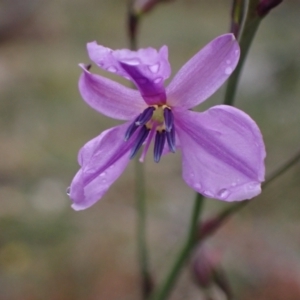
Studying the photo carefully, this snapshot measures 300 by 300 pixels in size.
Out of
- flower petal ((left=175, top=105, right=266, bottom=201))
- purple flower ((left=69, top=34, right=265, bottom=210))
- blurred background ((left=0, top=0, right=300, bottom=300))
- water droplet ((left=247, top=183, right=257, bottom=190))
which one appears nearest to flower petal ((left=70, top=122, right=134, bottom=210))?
purple flower ((left=69, top=34, right=265, bottom=210))

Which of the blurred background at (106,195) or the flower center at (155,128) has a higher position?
the flower center at (155,128)

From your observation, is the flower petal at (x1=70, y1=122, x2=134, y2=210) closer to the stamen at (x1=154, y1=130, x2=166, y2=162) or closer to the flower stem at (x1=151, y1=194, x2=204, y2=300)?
the stamen at (x1=154, y1=130, x2=166, y2=162)

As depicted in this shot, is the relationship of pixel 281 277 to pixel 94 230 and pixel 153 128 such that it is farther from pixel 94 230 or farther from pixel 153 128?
pixel 153 128

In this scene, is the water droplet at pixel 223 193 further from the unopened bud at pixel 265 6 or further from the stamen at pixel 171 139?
the unopened bud at pixel 265 6

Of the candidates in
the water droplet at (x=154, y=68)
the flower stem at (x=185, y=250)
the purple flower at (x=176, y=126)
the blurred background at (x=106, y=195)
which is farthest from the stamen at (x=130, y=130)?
the blurred background at (x=106, y=195)

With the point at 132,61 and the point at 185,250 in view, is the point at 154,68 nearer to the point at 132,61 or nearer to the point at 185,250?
the point at 132,61

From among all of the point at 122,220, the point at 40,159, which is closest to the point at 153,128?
the point at 122,220
